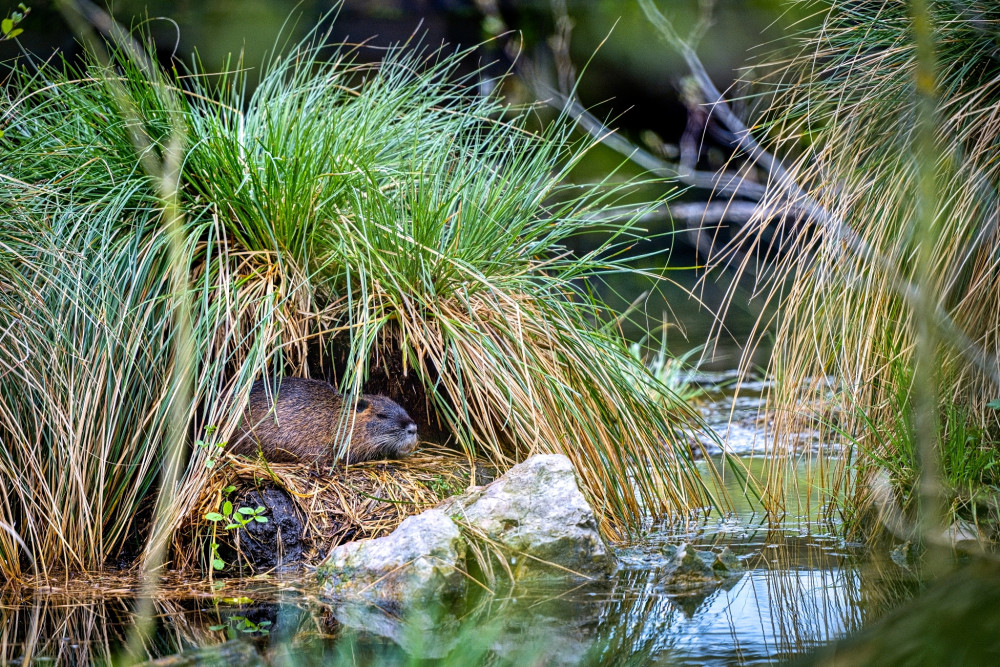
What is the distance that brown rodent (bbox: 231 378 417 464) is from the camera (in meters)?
3.04

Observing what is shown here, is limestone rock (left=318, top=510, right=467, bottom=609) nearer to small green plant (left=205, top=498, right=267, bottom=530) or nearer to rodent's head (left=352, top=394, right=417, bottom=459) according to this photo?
small green plant (left=205, top=498, right=267, bottom=530)

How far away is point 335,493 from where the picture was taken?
9.89 feet

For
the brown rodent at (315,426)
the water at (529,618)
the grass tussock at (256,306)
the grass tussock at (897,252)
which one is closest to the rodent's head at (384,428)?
the brown rodent at (315,426)

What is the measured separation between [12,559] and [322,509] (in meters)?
0.86

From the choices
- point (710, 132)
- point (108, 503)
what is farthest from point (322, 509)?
point (710, 132)

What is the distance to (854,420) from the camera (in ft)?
9.98

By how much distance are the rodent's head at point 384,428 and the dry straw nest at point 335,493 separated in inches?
2.9

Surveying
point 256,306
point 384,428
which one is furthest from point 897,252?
point 256,306

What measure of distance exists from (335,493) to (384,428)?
0.28m

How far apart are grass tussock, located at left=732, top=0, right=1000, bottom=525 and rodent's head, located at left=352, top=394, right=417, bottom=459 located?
1.21 meters

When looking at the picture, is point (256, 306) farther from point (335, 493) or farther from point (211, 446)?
point (335, 493)

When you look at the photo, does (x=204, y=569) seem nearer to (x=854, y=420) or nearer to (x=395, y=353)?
(x=395, y=353)

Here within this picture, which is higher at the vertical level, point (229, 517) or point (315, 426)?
point (315, 426)

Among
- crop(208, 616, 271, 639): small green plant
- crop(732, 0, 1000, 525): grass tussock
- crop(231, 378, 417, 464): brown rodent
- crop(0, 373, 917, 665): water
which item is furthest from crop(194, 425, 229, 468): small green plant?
crop(732, 0, 1000, 525): grass tussock
